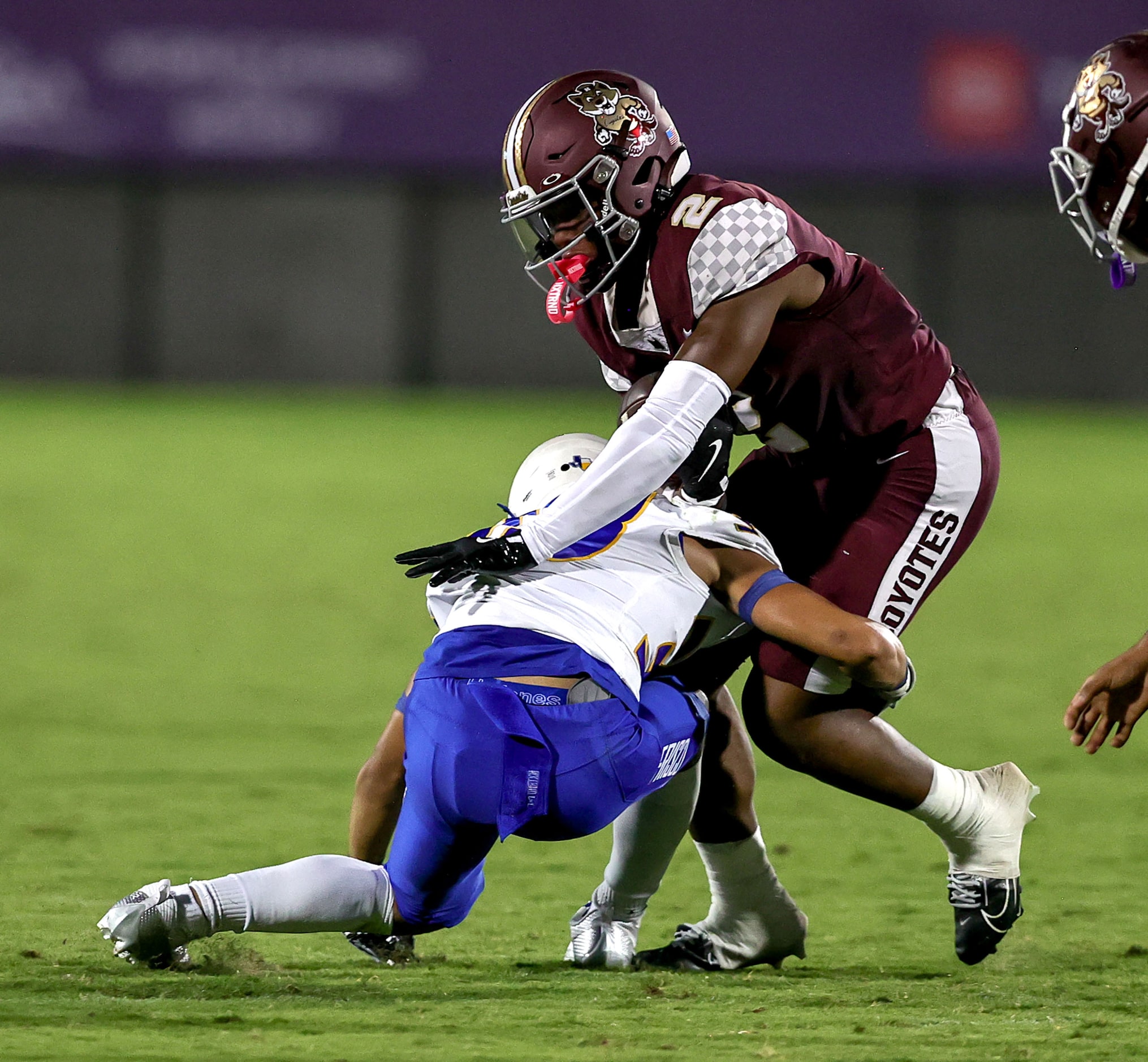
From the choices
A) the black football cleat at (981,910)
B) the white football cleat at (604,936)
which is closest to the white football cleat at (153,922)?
the white football cleat at (604,936)

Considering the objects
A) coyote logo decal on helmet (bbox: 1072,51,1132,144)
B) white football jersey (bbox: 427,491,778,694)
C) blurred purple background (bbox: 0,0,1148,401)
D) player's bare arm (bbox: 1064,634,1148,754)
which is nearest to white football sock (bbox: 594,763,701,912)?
white football jersey (bbox: 427,491,778,694)

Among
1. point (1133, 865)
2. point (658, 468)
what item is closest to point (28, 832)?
point (658, 468)

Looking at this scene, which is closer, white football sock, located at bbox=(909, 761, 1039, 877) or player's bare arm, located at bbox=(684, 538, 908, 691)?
player's bare arm, located at bbox=(684, 538, 908, 691)

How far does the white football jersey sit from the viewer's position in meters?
3.40

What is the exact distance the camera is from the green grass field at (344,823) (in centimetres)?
309

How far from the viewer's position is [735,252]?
371 cm

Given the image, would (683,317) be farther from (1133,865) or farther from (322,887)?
(1133,865)

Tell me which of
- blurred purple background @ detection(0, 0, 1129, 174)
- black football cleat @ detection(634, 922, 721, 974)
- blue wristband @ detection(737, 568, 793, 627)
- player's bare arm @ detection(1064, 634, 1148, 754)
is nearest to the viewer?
player's bare arm @ detection(1064, 634, 1148, 754)

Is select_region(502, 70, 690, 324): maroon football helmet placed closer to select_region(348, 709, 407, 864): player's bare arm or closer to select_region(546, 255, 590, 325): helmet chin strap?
select_region(546, 255, 590, 325): helmet chin strap

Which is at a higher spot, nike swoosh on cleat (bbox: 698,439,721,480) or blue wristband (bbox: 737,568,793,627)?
nike swoosh on cleat (bbox: 698,439,721,480)

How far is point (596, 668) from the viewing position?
3.34 m

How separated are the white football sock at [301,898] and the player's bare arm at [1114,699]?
1.24 meters

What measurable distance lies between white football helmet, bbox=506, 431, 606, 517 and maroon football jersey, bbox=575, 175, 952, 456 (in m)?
0.33

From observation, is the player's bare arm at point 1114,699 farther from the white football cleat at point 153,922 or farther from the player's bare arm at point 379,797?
the white football cleat at point 153,922
